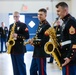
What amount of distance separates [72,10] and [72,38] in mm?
13955

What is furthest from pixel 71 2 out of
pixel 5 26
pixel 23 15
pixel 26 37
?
pixel 26 37

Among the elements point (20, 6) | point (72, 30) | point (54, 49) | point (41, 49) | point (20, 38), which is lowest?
point (41, 49)

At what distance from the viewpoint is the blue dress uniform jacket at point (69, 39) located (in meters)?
3.65

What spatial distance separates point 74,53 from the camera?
12.0 ft

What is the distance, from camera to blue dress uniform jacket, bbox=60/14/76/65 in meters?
3.65

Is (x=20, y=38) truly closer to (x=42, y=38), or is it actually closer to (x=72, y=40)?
(x=42, y=38)

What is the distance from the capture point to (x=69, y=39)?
12.3 feet

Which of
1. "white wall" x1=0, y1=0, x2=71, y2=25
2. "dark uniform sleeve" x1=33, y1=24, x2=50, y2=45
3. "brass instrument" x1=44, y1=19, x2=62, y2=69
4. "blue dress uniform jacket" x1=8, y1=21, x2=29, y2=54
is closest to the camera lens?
"brass instrument" x1=44, y1=19, x2=62, y2=69

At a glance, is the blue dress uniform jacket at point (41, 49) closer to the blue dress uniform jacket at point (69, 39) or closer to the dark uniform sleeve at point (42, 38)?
the dark uniform sleeve at point (42, 38)

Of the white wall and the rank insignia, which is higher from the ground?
the white wall

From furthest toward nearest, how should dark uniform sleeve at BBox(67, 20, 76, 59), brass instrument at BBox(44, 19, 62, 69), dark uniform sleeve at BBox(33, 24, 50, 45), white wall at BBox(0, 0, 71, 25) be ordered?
white wall at BBox(0, 0, 71, 25)
dark uniform sleeve at BBox(33, 24, 50, 45)
brass instrument at BBox(44, 19, 62, 69)
dark uniform sleeve at BBox(67, 20, 76, 59)

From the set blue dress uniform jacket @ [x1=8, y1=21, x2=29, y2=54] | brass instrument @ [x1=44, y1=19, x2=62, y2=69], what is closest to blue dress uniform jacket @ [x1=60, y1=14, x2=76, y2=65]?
brass instrument @ [x1=44, y1=19, x2=62, y2=69]

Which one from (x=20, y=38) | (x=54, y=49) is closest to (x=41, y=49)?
(x=20, y=38)

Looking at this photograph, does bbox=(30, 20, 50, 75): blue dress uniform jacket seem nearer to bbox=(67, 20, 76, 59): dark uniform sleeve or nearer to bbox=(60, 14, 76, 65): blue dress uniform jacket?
bbox=(60, 14, 76, 65): blue dress uniform jacket
